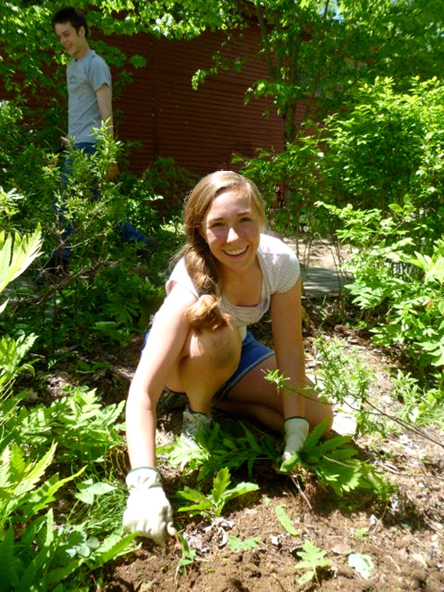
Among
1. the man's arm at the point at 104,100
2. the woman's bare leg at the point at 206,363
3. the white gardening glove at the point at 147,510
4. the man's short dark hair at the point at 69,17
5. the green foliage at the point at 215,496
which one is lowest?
the green foliage at the point at 215,496

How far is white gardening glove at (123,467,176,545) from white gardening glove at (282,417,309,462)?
573mm

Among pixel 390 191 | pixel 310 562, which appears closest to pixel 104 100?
pixel 390 191

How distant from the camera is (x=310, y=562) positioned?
1.67 m

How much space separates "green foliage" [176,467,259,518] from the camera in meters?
1.85

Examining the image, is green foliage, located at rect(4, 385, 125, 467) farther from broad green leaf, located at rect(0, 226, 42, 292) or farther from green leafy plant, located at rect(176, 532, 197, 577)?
broad green leaf, located at rect(0, 226, 42, 292)

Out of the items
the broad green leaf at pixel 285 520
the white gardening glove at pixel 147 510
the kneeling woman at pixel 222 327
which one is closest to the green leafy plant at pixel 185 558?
the white gardening glove at pixel 147 510

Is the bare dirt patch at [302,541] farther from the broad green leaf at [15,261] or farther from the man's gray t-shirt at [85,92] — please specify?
the man's gray t-shirt at [85,92]

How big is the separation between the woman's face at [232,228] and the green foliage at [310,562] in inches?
41.2

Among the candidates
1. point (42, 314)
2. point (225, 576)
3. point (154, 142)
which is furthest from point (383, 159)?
point (154, 142)

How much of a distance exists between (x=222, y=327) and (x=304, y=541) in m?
0.82

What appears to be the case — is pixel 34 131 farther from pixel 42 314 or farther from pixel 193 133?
pixel 193 133

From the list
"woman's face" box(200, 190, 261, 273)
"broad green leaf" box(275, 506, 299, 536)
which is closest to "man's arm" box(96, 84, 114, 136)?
"woman's face" box(200, 190, 261, 273)

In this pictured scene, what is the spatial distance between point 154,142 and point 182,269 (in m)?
8.78

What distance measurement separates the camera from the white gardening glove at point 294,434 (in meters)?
2.05
